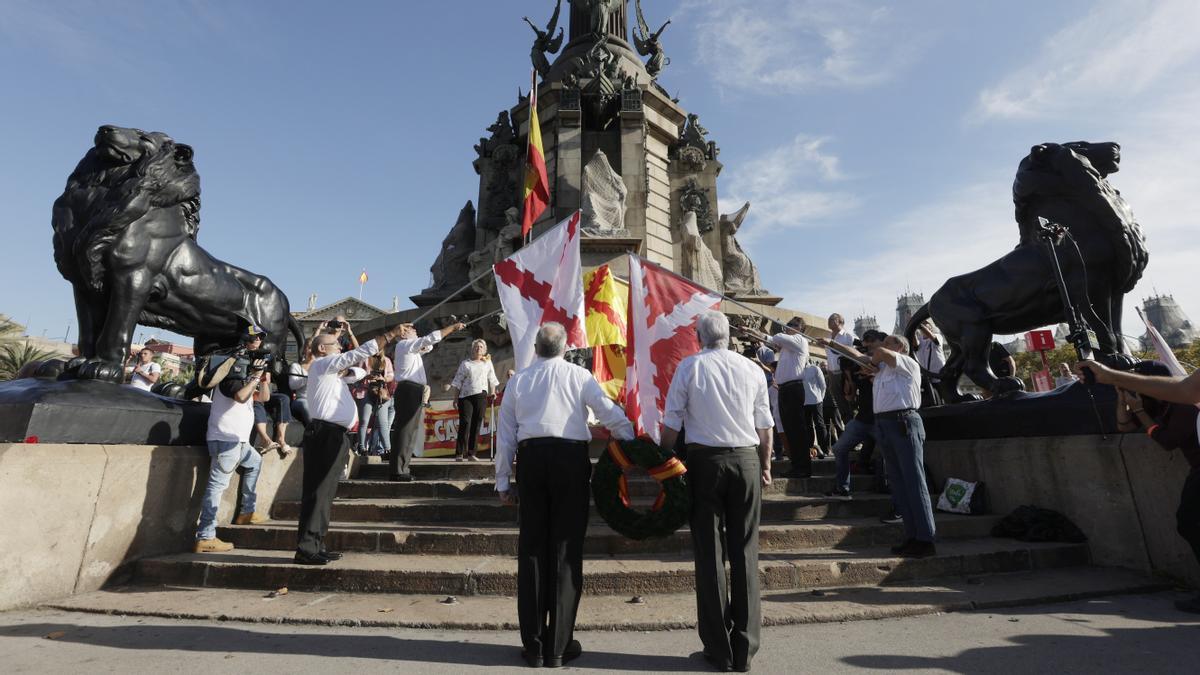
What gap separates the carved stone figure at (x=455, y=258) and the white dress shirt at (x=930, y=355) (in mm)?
13632

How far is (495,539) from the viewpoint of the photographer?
5434 millimetres

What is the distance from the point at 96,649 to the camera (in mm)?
3699

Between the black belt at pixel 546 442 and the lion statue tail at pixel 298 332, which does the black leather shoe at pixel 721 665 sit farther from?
the lion statue tail at pixel 298 332

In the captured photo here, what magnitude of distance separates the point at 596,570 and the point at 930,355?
7.37m

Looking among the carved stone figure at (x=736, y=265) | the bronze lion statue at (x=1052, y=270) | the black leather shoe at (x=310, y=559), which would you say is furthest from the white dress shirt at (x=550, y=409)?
the carved stone figure at (x=736, y=265)

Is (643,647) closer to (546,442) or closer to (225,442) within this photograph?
(546,442)

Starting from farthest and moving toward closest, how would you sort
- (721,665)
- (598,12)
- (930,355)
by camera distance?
1. (598,12)
2. (930,355)
3. (721,665)

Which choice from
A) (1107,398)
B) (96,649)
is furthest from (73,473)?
(1107,398)

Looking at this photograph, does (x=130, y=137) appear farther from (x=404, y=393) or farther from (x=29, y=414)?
(x=404, y=393)

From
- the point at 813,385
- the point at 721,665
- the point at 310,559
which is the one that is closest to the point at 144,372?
the point at 310,559

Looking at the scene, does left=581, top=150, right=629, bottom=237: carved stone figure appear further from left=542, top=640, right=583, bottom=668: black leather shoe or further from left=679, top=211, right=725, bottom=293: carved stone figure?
left=542, top=640, right=583, bottom=668: black leather shoe

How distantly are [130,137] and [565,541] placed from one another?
5887mm

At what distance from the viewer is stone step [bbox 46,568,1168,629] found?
4125mm

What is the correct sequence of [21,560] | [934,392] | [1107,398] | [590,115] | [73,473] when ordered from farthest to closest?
1. [590,115]
2. [934,392]
3. [1107,398]
4. [73,473]
5. [21,560]
